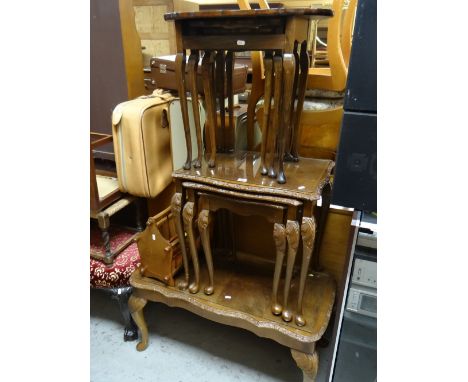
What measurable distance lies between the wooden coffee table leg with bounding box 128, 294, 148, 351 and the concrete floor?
0.10 ft

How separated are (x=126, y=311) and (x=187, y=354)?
0.31 meters

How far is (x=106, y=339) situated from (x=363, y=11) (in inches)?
58.1

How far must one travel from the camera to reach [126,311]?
54.3 inches

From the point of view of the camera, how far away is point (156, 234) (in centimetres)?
119

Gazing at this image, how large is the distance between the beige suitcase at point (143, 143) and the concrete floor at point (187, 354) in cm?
62

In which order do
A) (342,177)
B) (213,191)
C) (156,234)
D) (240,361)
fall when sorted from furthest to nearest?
(240,361), (156,234), (213,191), (342,177)

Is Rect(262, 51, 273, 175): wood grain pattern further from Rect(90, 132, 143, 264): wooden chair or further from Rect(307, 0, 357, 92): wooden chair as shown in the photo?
Rect(90, 132, 143, 264): wooden chair

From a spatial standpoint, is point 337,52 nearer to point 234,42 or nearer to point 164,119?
point 234,42

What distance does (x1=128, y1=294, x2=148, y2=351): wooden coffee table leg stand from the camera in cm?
129

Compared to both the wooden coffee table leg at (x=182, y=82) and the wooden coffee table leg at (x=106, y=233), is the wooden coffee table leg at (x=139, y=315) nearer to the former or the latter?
the wooden coffee table leg at (x=106, y=233)
